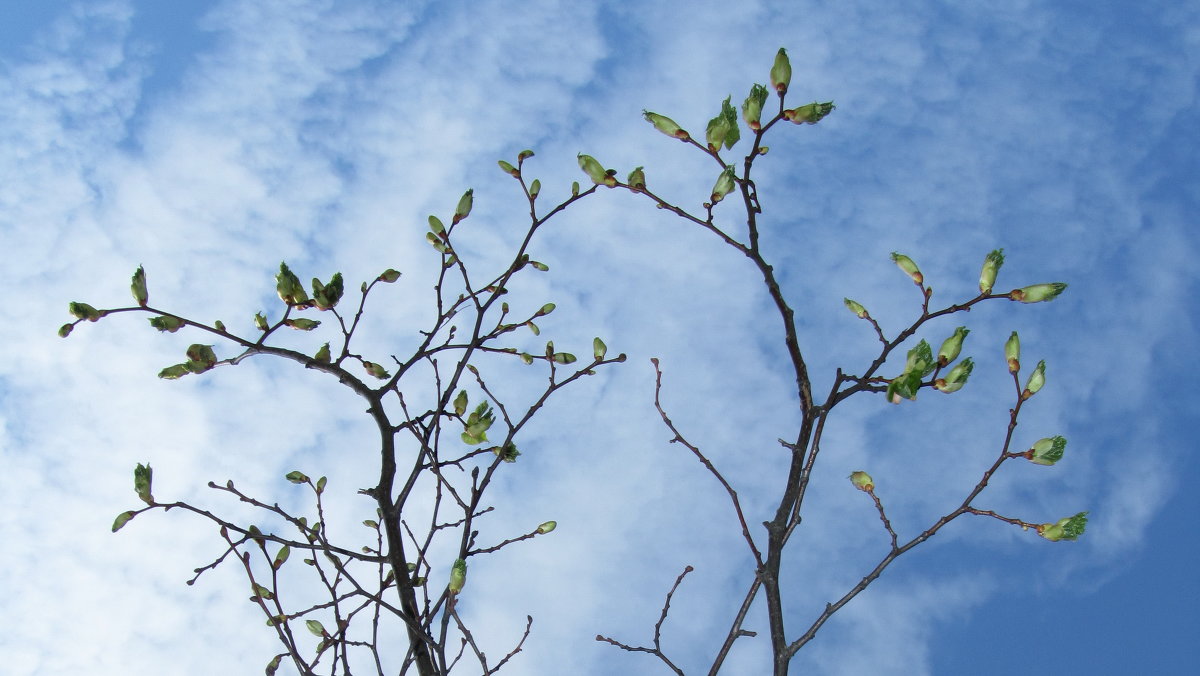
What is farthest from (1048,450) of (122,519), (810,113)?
(122,519)

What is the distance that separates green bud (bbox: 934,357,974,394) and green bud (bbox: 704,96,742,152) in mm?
864

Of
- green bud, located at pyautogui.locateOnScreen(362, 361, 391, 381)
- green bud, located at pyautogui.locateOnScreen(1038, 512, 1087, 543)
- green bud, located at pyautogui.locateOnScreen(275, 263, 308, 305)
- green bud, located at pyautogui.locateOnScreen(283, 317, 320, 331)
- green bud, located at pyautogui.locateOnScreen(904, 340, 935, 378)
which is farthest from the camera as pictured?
green bud, located at pyautogui.locateOnScreen(362, 361, 391, 381)

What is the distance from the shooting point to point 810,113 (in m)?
2.43

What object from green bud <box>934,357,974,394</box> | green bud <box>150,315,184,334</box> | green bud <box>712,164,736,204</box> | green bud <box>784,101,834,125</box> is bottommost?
green bud <box>934,357,974,394</box>

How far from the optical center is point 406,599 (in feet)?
9.66

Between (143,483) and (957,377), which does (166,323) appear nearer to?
(143,483)

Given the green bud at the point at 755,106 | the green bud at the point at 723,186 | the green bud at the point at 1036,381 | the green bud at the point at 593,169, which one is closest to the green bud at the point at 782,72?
the green bud at the point at 755,106

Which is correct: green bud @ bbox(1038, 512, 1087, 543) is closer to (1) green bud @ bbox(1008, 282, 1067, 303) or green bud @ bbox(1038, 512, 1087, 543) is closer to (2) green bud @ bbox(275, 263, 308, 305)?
(1) green bud @ bbox(1008, 282, 1067, 303)

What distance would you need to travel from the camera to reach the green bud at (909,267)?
2.61 m

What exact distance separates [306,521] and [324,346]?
837mm

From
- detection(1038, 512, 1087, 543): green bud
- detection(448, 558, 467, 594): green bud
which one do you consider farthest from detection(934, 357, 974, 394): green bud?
detection(448, 558, 467, 594): green bud

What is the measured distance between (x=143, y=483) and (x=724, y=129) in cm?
212

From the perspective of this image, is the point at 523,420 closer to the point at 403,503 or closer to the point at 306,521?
the point at 403,503

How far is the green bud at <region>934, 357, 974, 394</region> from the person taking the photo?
86.9 inches
